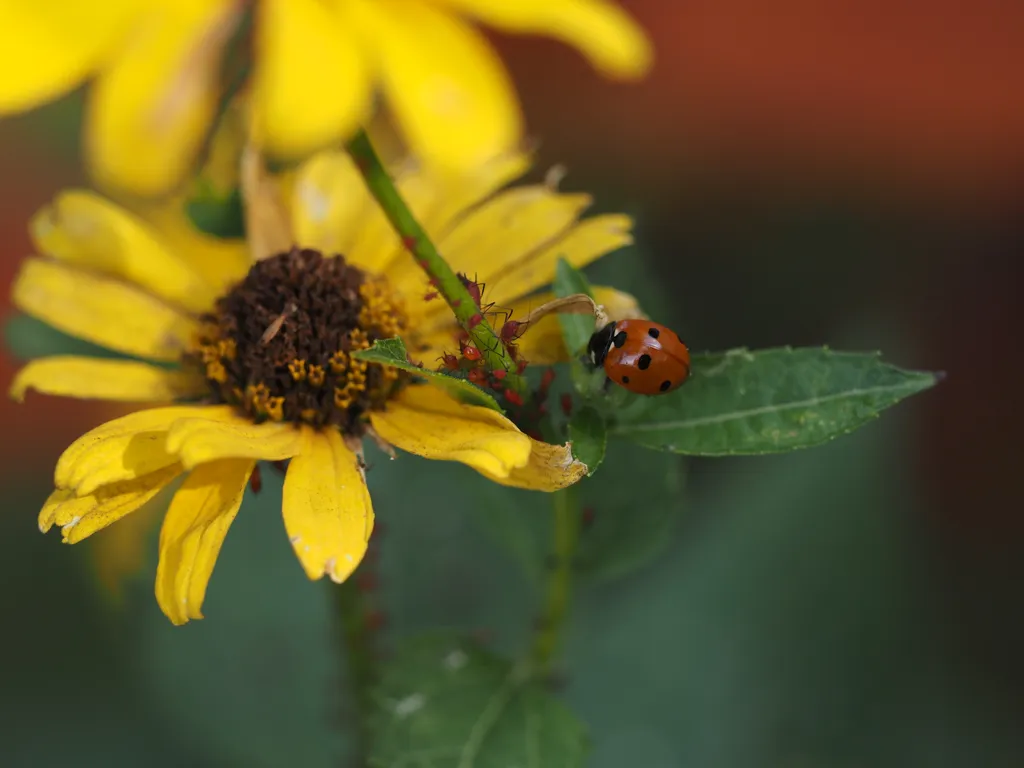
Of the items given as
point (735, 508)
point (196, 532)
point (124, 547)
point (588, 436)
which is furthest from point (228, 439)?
point (735, 508)

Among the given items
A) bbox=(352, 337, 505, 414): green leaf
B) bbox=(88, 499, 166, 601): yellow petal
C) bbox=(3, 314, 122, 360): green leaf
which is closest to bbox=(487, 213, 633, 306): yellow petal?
bbox=(352, 337, 505, 414): green leaf

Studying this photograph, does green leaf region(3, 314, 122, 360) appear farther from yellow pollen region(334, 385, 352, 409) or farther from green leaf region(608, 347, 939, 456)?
green leaf region(608, 347, 939, 456)

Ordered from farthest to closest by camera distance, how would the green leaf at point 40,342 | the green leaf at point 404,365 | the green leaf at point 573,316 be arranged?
the green leaf at point 40,342 → the green leaf at point 573,316 → the green leaf at point 404,365

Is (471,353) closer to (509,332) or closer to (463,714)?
(509,332)

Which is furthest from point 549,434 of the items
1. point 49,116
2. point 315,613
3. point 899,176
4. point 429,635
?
point 899,176

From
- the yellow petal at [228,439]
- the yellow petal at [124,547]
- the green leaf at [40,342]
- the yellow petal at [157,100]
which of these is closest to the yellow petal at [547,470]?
the yellow petal at [228,439]

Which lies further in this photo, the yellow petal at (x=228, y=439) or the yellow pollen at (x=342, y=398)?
the yellow pollen at (x=342, y=398)

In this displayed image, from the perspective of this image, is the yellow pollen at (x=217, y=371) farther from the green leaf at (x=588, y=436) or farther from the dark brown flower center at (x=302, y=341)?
the green leaf at (x=588, y=436)
